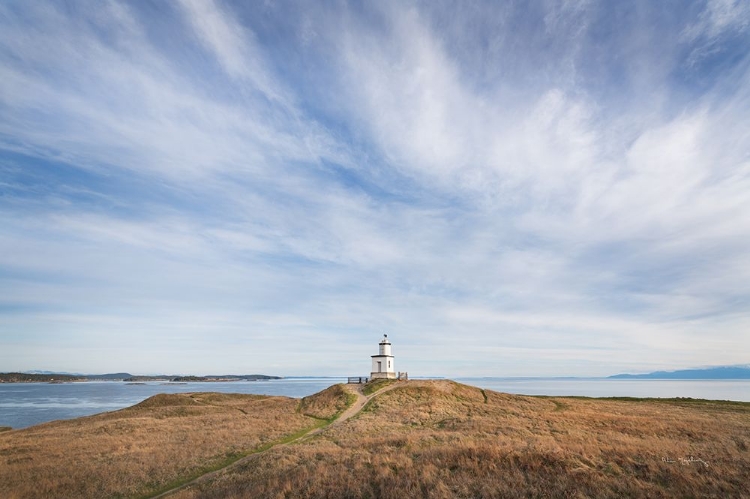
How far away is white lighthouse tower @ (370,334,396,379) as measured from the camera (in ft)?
195

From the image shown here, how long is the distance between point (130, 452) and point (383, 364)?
39719 mm

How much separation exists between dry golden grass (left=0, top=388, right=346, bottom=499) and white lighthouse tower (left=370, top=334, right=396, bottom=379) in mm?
20067

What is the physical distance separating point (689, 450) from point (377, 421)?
20.3 meters

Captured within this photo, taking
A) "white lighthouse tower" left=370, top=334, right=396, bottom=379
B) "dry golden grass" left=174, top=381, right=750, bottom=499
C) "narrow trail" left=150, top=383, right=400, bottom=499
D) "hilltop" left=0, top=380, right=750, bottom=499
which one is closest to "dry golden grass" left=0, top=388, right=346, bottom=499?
"hilltop" left=0, top=380, right=750, bottom=499

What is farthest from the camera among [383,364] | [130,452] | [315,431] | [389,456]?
[383,364]

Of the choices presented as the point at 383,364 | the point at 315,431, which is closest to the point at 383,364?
the point at 383,364

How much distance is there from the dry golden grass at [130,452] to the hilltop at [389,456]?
4.1 inches

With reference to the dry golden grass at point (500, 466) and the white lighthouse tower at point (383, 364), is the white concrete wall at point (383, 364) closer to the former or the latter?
the white lighthouse tower at point (383, 364)

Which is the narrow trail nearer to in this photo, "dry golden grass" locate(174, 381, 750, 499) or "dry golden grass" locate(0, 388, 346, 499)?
"dry golden grass" locate(0, 388, 346, 499)

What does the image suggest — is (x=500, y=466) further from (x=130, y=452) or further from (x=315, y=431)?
(x=130, y=452)

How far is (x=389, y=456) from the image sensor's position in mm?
17266

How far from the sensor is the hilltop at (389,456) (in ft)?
42.2

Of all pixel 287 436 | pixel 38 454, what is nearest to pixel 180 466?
pixel 287 436

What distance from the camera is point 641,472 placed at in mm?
13562
